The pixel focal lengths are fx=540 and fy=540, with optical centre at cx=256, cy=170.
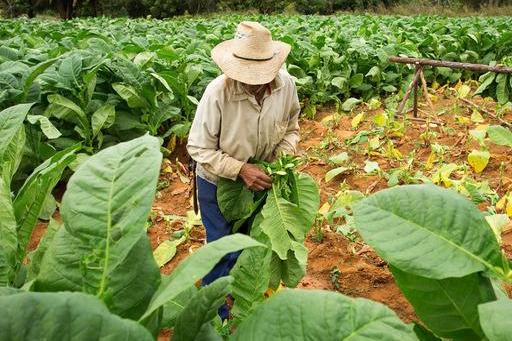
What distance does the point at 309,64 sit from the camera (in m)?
7.36

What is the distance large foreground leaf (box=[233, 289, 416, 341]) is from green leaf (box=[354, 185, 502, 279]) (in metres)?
0.18

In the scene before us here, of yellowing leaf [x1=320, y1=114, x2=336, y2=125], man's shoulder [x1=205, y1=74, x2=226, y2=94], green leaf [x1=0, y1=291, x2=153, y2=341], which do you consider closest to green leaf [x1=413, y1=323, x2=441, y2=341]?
green leaf [x1=0, y1=291, x2=153, y2=341]

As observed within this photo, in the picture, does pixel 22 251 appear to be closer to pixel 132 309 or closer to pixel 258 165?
pixel 132 309

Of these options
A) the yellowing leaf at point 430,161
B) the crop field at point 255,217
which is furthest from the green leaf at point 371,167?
the yellowing leaf at point 430,161

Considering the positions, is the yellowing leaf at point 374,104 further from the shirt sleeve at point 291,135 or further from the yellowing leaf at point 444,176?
the shirt sleeve at point 291,135

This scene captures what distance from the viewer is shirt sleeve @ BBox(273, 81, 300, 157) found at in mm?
2898

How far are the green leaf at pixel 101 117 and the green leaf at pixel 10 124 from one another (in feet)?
11.0

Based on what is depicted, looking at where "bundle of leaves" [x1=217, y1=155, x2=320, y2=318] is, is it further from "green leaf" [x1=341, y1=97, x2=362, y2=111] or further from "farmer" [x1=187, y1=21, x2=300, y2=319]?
"green leaf" [x1=341, y1=97, x2=362, y2=111]

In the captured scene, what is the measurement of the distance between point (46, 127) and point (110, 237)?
3407mm

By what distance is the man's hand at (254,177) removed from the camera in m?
2.56

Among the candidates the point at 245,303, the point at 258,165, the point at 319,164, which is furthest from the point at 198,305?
the point at 319,164

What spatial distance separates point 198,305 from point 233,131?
1869 millimetres

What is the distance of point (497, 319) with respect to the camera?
767mm

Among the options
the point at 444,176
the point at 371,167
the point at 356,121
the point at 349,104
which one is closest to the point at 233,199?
the point at 444,176
